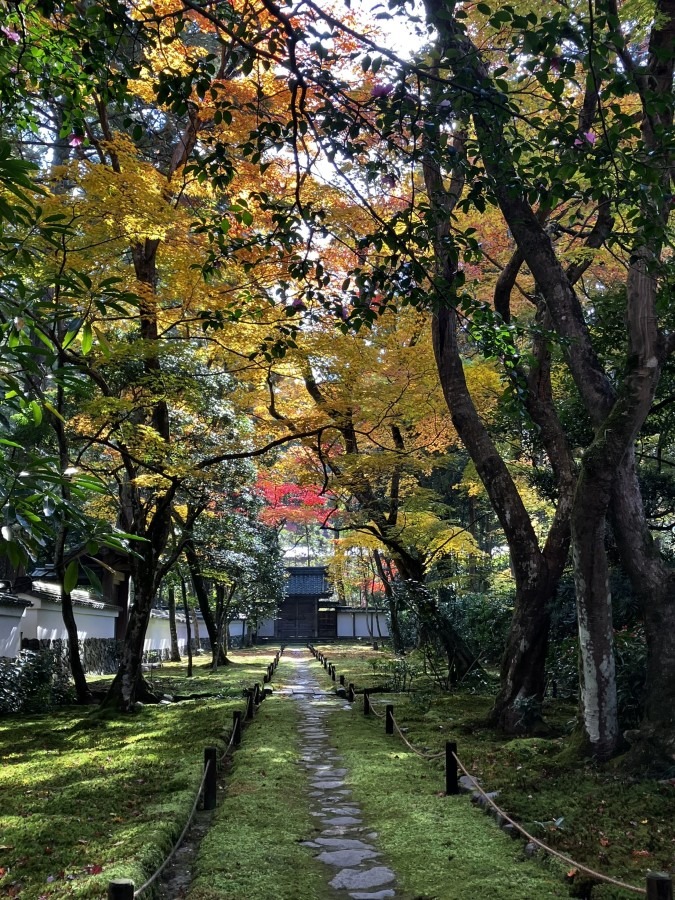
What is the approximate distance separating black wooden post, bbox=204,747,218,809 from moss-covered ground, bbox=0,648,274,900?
18 cm

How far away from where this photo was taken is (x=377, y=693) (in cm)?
1655

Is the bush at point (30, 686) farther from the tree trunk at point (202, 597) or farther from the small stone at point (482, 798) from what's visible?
the small stone at point (482, 798)

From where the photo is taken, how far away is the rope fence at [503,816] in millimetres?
3162

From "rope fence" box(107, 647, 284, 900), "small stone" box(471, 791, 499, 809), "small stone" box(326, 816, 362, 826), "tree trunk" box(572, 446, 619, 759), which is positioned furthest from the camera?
"tree trunk" box(572, 446, 619, 759)

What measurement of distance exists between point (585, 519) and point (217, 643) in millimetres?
20352

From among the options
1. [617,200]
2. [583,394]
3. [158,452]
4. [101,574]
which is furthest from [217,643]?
[617,200]

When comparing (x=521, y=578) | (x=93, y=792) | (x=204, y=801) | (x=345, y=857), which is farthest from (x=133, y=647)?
(x=345, y=857)

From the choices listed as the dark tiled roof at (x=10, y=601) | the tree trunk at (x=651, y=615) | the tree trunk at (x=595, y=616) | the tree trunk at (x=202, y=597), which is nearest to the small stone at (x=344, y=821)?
the tree trunk at (x=595, y=616)

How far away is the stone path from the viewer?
501 centimetres

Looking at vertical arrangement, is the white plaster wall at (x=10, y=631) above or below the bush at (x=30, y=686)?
above

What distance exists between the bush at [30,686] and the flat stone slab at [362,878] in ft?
36.8

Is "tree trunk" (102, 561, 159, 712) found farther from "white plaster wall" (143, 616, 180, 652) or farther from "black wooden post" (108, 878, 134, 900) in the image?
"white plaster wall" (143, 616, 180, 652)

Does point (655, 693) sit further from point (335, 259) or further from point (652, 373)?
point (335, 259)

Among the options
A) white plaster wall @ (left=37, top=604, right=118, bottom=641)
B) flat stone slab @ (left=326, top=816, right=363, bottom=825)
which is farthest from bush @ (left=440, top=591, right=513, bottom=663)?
white plaster wall @ (left=37, top=604, right=118, bottom=641)
